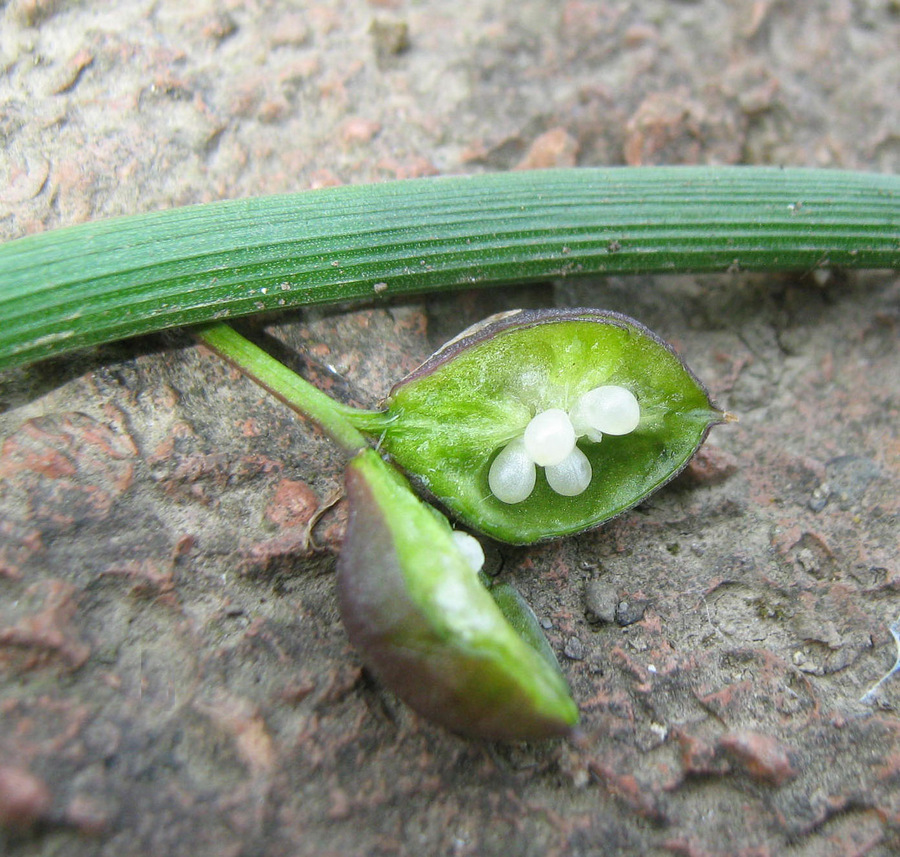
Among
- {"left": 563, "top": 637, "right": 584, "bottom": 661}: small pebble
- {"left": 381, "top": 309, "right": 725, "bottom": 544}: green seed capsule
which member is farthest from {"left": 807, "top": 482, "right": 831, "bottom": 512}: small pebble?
{"left": 563, "top": 637, "right": 584, "bottom": 661}: small pebble

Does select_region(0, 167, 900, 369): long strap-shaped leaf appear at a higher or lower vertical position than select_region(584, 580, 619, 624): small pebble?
higher

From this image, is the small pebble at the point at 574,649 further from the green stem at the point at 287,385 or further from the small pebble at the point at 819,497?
the small pebble at the point at 819,497

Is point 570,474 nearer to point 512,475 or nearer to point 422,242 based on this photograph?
point 512,475

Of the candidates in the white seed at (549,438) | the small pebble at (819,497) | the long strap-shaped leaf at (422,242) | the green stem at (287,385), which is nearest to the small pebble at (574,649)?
the white seed at (549,438)

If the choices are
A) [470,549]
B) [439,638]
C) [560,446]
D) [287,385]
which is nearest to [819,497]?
[560,446]

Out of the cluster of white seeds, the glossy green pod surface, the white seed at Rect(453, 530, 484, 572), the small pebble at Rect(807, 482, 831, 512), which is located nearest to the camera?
the glossy green pod surface

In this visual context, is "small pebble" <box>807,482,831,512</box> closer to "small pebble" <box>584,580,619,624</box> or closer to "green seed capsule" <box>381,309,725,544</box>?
"green seed capsule" <box>381,309,725,544</box>

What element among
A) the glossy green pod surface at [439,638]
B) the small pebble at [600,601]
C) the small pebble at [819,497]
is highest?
the glossy green pod surface at [439,638]
